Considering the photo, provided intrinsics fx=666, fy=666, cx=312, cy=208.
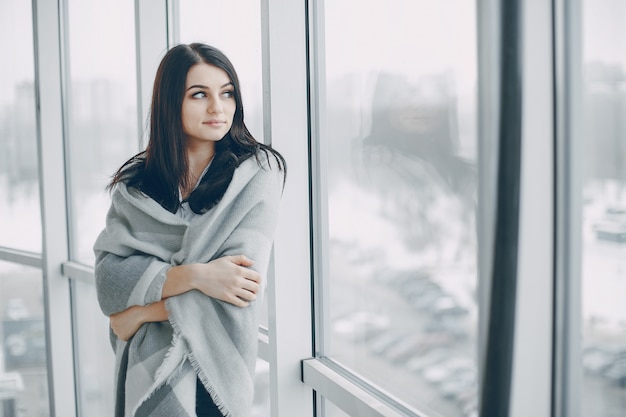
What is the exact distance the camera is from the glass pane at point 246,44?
196 centimetres

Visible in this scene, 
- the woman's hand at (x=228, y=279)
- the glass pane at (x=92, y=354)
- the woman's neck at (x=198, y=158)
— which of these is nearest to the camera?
the woman's hand at (x=228, y=279)

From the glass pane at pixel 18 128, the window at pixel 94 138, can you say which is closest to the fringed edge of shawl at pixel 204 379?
the window at pixel 94 138

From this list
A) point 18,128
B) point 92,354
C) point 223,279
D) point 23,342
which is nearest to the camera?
point 223,279

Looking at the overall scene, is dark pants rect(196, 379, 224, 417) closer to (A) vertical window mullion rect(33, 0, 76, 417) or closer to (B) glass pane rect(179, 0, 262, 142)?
(B) glass pane rect(179, 0, 262, 142)

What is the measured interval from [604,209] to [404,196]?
1.67 feet

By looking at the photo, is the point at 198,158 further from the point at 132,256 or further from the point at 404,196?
the point at 404,196

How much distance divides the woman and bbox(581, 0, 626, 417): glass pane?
691 millimetres

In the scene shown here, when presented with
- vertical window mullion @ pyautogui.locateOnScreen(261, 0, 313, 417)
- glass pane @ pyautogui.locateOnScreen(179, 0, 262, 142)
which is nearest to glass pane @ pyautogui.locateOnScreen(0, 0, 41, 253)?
glass pane @ pyautogui.locateOnScreen(179, 0, 262, 142)

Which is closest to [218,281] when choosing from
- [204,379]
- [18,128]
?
[204,379]

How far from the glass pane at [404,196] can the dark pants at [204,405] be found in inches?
14.8

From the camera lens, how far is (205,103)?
147cm

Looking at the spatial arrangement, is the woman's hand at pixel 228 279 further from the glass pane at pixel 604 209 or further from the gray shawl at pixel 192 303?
the glass pane at pixel 604 209

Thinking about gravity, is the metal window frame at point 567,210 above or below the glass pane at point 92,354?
above

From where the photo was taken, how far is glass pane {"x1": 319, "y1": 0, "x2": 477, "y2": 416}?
1.21m
